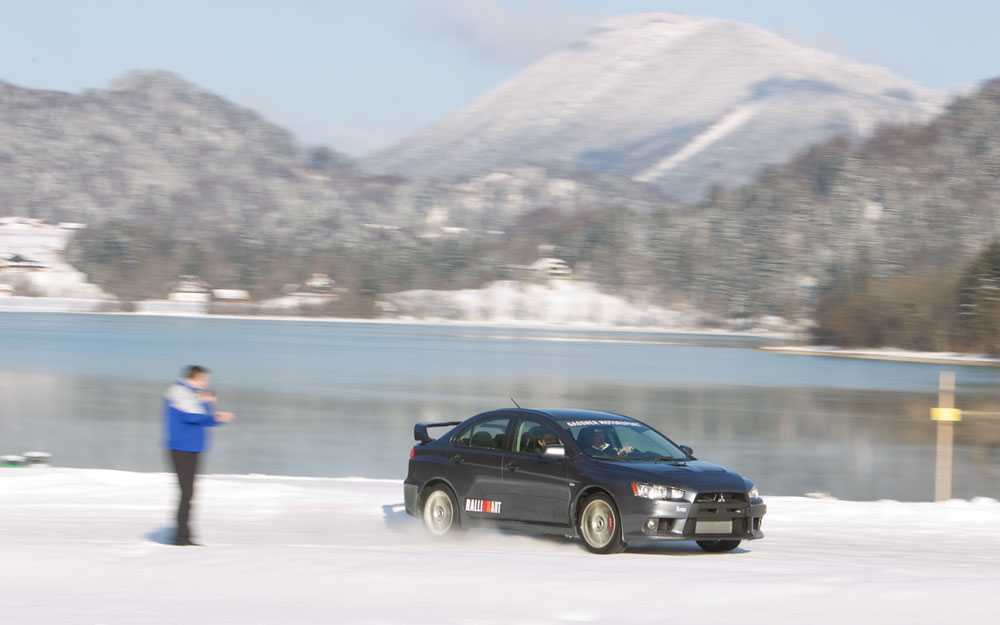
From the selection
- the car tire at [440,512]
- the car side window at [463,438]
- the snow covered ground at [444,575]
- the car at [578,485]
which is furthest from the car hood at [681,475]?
the car tire at [440,512]

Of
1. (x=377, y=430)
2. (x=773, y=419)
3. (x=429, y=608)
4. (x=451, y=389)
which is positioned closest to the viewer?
(x=429, y=608)

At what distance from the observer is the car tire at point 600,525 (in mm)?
12375

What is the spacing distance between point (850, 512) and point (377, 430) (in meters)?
25.0

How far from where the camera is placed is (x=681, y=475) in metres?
12.5

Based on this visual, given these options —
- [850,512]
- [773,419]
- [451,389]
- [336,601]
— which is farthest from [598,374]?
[336,601]

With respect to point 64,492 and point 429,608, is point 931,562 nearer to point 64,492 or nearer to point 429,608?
point 429,608

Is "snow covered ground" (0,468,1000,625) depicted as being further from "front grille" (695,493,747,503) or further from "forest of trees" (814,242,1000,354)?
"forest of trees" (814,242,1000,354)

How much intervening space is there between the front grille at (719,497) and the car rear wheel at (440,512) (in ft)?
9.68

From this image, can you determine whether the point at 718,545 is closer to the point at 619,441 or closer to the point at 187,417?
the point at 619,441

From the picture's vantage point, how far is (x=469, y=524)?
13.7 m

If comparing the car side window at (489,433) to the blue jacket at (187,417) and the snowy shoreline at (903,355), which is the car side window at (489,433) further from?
the snowy shoreline at (903,355)

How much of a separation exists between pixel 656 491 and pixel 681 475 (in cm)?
42

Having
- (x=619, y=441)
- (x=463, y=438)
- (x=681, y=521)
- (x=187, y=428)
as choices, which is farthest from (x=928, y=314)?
(x=187, y=428)

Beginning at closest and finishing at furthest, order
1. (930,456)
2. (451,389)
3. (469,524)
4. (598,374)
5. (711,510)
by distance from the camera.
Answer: (711,510), (469,524), (930,456), (451,389), (598,374)
